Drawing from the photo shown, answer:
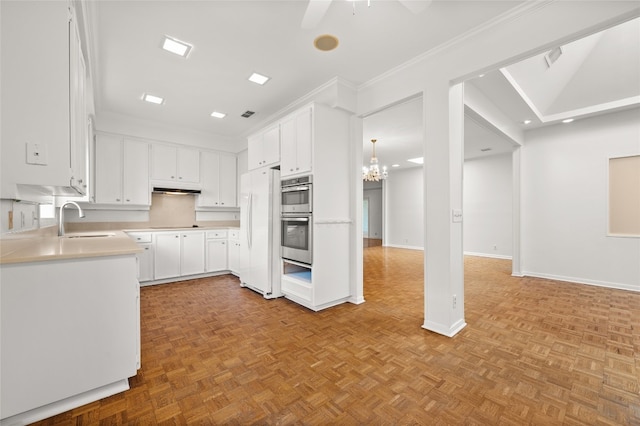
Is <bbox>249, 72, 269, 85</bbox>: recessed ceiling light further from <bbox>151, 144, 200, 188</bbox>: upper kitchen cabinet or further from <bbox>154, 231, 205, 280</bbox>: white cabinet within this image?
<bbox>154, 231, 205, 280</bbox>: white cabinet

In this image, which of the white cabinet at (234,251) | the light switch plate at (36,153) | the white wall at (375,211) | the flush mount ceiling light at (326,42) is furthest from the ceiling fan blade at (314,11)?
the white wall at (375,211)

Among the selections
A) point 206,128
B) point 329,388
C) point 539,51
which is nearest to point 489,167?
point 539,51

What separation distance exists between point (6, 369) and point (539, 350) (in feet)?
11.6

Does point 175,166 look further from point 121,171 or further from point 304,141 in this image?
point 304,141

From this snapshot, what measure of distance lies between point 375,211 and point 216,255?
8220 millimetres

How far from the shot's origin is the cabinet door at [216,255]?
4934mm

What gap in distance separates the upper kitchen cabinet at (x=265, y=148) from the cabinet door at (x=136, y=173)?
2.01 m

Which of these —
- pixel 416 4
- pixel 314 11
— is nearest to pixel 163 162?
pixel 314 11

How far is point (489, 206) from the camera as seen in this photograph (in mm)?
7453

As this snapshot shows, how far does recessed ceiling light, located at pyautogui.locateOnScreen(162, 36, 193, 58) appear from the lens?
256 cm

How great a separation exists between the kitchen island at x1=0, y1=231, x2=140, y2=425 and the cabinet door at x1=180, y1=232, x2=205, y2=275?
2.94m

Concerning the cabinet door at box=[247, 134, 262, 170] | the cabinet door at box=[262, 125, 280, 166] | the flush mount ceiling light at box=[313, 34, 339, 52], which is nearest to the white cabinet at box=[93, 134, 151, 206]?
the cabinet door at box=[247, 134, 262, 170]

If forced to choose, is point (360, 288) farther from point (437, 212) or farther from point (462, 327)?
point (437, 212)

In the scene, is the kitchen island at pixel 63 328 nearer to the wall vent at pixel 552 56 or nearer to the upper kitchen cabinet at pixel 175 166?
the upper kitchen cabinet at pixel 175 166
